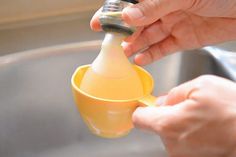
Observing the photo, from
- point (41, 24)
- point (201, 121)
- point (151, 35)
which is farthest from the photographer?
point (41, 24)

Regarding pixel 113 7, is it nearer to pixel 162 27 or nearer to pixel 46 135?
pixel 162 27

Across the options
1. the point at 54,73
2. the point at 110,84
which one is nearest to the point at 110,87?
the point at 110,84

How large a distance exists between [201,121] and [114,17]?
16 centimetres

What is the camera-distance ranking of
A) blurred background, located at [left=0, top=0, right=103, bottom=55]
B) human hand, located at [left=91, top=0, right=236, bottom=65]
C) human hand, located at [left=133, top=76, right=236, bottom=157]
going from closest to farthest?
human hand, located at [left=133, top=76, right=236, bottom=157] < human hand, located at [left=91, top=0, right=236, bottom=65] < blurred background, located at [left=0, top=0, right=103, bottom=55]

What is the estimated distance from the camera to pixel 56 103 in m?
0.74

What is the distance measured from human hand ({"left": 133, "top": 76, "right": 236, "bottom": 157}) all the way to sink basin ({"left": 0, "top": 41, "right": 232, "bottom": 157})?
0.33m

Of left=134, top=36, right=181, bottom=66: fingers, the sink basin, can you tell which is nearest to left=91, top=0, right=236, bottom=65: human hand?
left=134, top=36, right=181, bottom=66: fingers

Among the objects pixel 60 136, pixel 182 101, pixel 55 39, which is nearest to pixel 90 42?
pixel 55 39

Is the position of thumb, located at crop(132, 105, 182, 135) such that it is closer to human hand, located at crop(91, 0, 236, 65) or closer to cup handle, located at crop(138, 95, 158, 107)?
cup handle, located at crop(138, 95, 158, 107)

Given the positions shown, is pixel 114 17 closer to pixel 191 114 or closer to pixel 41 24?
pixel 191 114

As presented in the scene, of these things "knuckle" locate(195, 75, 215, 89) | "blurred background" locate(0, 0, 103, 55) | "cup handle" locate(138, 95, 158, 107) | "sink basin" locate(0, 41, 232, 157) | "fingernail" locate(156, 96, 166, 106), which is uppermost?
"knuckle" locate(195, 75, 215, 89)

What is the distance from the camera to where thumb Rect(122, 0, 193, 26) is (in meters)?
0.49

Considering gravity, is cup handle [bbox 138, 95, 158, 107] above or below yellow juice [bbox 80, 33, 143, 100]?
below

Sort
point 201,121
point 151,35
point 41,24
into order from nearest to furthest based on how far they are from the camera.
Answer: point 201,121 → point 151,35 → point 41,24
